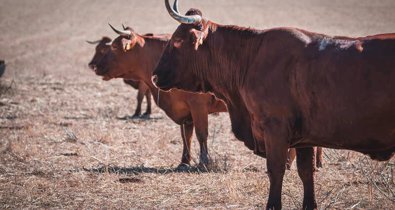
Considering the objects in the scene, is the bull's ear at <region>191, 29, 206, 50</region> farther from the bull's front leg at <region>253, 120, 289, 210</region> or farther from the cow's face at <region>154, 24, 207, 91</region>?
the bull's front leg at <region>253, 120, 289, 210</region>

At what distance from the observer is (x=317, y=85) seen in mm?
5629

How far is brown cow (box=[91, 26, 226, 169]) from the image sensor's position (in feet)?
29.9

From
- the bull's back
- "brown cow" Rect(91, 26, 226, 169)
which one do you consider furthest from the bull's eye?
"brown cow" Rect(91, 26, 226, 169)

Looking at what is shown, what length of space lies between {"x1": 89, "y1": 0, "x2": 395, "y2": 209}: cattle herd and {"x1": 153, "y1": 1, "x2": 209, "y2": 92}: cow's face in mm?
11

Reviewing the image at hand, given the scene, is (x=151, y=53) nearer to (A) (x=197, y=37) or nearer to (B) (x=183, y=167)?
(B) (x=183, y=167)

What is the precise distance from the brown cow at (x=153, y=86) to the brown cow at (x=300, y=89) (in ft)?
7.36

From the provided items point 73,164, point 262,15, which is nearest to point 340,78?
point 73,164

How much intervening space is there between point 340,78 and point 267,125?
821 millimetres

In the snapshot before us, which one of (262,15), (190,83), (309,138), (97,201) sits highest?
(262,15)

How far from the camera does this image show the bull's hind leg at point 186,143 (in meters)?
9.09

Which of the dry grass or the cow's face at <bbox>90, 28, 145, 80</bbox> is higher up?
the cow's face at <bbox>90, 28, 145, 80</bbox>

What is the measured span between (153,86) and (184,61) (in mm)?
3037

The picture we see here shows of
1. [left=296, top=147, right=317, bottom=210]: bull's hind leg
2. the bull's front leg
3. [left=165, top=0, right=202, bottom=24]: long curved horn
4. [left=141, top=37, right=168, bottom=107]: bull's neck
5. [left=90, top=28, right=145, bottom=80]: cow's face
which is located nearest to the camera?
the bull's front leg

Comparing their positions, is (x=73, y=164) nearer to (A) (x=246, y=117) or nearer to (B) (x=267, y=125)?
(A) (x=246, y=117)
